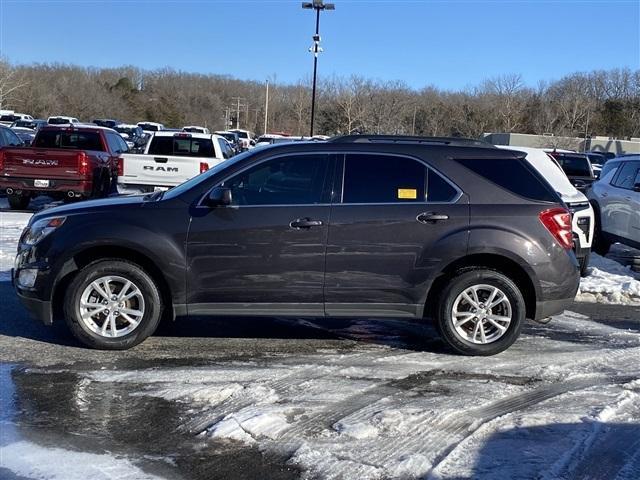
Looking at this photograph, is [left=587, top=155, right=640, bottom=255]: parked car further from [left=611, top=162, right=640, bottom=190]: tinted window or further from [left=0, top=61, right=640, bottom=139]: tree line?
[left=0, top=61, right=640, bottom=139]: tree line

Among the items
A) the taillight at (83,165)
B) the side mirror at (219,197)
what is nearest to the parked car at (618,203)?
the side mirror at (219,197)

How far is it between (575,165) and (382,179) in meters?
14.8

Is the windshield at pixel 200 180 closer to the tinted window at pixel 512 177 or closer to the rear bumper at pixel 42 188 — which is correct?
the tinted window at pixel 512 177

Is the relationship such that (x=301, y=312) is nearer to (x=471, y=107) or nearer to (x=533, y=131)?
(x=471, y=107)

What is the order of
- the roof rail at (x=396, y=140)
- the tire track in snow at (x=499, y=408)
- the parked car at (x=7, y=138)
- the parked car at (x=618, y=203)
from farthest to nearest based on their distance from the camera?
the parked car at (x=7, y=138), the parked car at (x=618, y=203), the roof rail at (x=396, y=140), the tire track in snow at (x=499, y=408)

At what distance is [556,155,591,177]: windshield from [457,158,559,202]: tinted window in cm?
1375

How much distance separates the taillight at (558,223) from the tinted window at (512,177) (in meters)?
0.14

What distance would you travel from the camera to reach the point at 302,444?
4.34 m

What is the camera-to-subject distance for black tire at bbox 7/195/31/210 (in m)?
16.0

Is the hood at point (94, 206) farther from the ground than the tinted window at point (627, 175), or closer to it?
closer to it

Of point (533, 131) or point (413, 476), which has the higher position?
point (533, 131)

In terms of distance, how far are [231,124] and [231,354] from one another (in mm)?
84873

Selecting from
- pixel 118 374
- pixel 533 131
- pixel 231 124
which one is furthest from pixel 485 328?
pixel 231 124

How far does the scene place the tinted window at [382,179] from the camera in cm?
629
